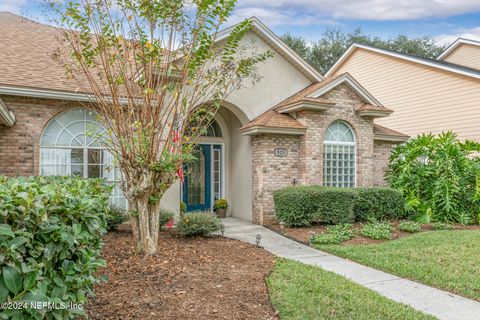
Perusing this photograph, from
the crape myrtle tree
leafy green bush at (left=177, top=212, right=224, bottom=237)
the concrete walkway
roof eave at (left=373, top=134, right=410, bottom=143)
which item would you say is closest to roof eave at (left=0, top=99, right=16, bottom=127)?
the crape myrtle tree

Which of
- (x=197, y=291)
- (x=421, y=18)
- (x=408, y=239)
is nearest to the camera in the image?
(x=197, y=291)

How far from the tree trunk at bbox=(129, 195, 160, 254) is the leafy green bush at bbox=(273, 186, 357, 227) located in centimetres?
436

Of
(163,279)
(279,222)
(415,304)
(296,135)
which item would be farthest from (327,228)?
(163,279)

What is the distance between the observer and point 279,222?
10.4 metres

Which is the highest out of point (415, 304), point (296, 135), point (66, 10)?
point (66, 10)

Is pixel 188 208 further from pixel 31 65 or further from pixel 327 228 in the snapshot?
pixel 31 65

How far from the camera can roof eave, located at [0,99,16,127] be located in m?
7.25

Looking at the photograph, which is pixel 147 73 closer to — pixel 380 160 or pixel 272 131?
pixel 272 131

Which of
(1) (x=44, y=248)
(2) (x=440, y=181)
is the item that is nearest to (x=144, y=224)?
(1) (x=44, y=248)

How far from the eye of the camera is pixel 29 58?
33.1 ft

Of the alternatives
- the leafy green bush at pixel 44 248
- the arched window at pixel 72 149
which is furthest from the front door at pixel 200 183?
the leafy green bush at pixel 44 248

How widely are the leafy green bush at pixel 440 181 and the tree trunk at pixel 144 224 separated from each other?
8.49 meters

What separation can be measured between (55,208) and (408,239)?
26.3 feet

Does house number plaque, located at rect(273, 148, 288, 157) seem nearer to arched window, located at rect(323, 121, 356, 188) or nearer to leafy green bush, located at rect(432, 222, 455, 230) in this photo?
arched window, located at rect(323, 121, 356, 188)
